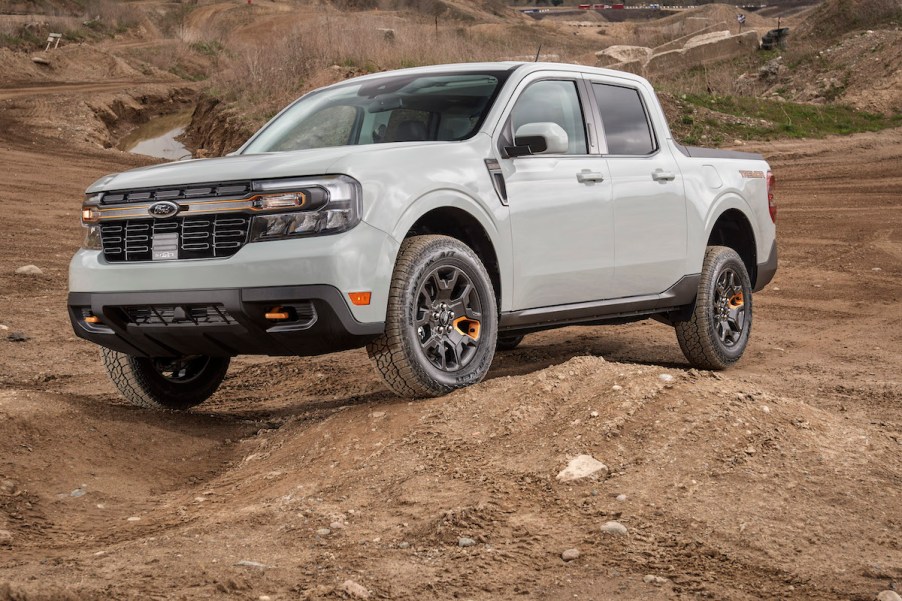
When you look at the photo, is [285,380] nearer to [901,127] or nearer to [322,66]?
[322,66]

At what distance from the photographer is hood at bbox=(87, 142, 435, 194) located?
6117mm

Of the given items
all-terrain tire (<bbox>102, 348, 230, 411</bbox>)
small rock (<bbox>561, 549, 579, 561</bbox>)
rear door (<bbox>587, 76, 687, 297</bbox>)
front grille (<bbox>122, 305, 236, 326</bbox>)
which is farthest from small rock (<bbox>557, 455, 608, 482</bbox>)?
all-terrain tire (<bbox>102, 348, 230, 411</bbox>)

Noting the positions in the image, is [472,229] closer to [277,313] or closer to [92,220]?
[277,313]

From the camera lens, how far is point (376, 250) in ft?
20.2

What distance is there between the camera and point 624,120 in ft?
27.0

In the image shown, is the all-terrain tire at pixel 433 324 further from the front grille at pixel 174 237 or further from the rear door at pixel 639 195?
the rear door at pixel 639 195

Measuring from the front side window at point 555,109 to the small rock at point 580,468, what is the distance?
233 cm

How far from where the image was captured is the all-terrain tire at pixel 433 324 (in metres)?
6.33

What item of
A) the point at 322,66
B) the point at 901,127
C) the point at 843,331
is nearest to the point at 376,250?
the point at 843,331

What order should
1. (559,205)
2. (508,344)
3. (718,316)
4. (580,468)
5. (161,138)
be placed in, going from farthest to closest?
(161,138), (508,344), (718,316), (559,205), (580,468)

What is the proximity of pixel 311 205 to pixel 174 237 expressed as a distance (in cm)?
80

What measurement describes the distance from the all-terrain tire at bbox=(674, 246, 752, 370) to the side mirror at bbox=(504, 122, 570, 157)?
2205 mm

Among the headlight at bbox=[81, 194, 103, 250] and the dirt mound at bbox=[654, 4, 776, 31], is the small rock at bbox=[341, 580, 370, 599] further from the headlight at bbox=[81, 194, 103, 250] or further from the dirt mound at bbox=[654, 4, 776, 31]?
the dirt mound at bbox=[654, 4, 776, 31]

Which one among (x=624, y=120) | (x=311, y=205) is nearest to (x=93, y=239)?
(x=311, y=205)
